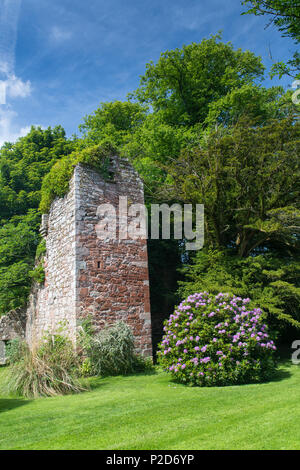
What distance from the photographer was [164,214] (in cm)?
1146

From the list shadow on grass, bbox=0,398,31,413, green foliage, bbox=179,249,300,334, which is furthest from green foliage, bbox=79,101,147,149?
shadow on grass, bbox=0,398,31,413

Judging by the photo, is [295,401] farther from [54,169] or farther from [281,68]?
[54,169]

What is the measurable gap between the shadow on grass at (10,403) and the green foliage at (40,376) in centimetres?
23

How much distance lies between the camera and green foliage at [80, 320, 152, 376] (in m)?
7.18

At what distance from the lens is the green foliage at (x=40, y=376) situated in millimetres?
5945

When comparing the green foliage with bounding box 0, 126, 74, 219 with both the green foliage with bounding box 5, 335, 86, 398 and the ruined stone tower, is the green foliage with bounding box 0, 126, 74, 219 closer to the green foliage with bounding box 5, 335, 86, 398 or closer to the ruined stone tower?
the ruined stone tower

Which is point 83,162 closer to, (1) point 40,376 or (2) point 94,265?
(2) point 94,265

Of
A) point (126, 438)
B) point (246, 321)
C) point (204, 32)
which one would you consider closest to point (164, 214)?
point (246, 321)

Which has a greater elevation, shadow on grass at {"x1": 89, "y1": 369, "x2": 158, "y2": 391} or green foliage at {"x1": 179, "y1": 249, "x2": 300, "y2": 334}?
green foliage at {"x1": 179, "y1": 249, "x2": 300, "y2": 334}

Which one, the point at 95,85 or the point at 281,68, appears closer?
the point at 281,68

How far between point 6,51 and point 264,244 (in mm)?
8631

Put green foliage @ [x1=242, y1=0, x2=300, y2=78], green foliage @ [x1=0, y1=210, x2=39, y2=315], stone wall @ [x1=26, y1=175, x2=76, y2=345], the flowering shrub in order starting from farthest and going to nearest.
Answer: green foliage @ [x1=0, y1=210, x2=39, y2=315]
stone wall @ [x1=26, y1=175, x2=76, y2=345]
the flowering shrub
green foliage @ [x1=242, y1=0, x2=300, y2=78]

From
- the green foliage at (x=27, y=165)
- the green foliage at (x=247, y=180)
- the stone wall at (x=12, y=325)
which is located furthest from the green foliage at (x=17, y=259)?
the green foliage at (x=247, y=180)

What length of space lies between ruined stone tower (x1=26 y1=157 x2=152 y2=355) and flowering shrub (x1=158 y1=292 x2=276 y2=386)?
1736 mm
